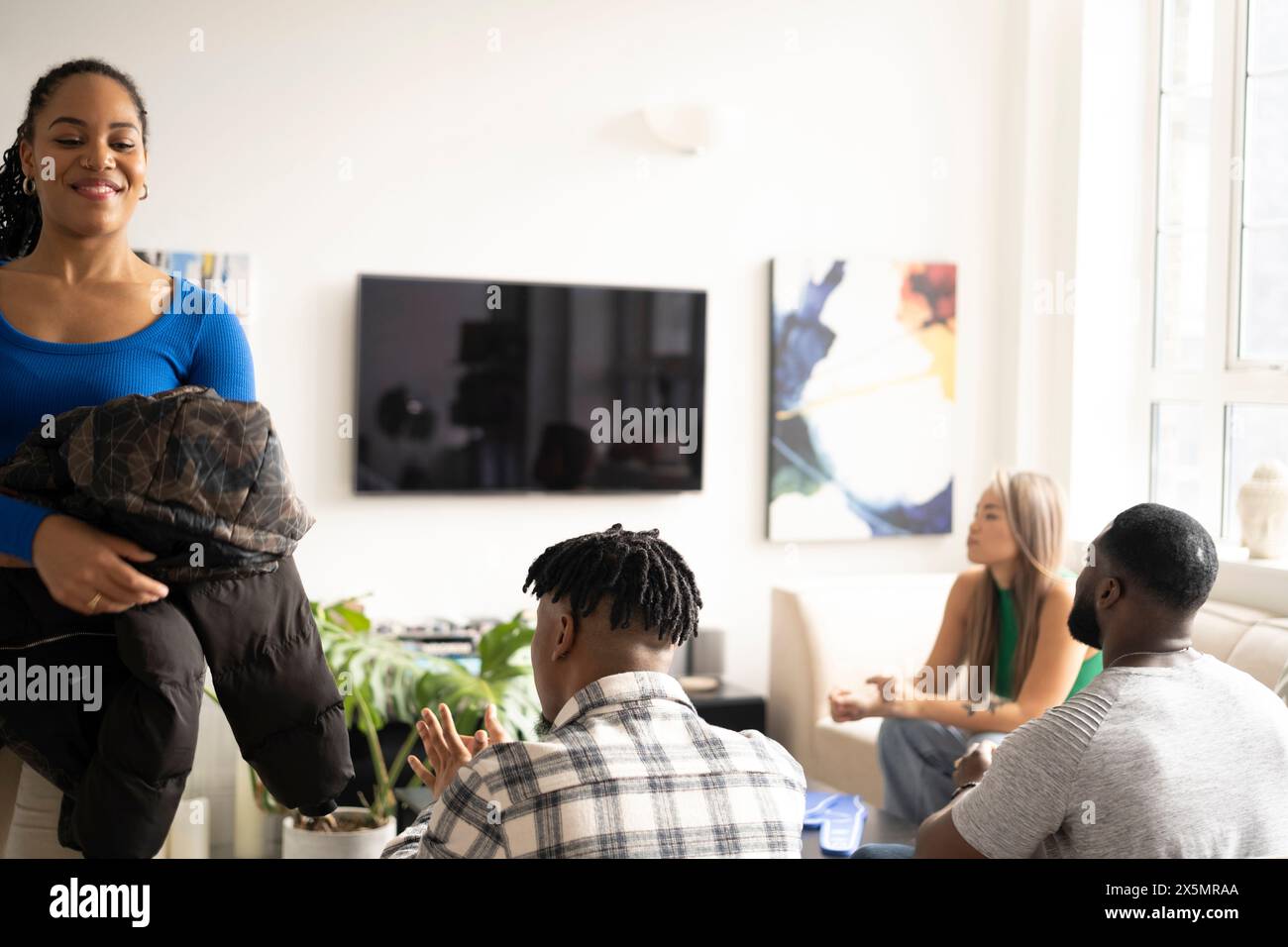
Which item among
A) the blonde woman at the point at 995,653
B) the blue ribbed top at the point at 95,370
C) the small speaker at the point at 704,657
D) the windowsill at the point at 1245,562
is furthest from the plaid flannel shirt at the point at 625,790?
the small speaker at the point at 704,657

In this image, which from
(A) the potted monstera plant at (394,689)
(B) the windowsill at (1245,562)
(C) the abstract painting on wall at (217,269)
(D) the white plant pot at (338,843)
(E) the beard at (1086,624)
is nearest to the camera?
(E) the beard at (1086,624)

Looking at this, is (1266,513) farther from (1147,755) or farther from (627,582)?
(627,582)

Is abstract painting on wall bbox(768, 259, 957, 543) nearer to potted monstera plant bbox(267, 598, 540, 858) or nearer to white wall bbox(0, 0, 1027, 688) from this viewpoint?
white wall bbox(0, 0, 1027, 688)

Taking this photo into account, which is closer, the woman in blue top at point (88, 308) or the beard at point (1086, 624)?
the woman in blue top at point (88, 308)

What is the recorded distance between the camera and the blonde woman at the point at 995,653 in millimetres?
3002

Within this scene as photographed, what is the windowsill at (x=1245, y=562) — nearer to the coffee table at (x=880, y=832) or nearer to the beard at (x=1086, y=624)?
the coffee table at (x=880, y=832)

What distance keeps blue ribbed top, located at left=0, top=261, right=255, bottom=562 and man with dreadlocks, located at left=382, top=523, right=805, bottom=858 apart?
44cm

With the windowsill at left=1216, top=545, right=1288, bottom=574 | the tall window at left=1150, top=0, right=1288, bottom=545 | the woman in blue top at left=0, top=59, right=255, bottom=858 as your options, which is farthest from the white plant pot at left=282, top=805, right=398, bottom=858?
the tall window at left=1150, top=0, right=1288, bottom=545

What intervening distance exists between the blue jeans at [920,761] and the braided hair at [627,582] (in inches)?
70.8

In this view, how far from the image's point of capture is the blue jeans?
3.20 m

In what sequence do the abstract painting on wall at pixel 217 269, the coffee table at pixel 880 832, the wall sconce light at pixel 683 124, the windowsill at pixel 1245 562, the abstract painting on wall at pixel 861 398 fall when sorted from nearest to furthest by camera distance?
1. the coffee table at pixel 880 832
2. the windowsill at pixel 1245 562
3. the abstract painting on wall at pixel 217 269
4. the wall sconce light at pixel 683 124
5. the abstract painting on wall at pixel 861 398

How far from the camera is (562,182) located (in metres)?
4.35

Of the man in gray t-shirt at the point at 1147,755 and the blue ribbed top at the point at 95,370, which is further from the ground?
the blue ribbed top at the point at 95,370

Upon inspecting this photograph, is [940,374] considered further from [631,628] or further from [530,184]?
[631,628]
